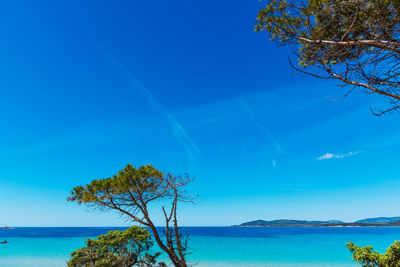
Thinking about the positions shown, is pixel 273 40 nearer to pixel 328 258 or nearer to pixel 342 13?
pixel 342 13

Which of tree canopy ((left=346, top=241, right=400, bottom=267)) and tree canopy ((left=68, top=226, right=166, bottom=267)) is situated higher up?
tree canopy ((left=68, top=226, right=166, bottom=267))

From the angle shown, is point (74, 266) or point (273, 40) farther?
point (74, 266)

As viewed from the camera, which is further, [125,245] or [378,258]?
[125,245]

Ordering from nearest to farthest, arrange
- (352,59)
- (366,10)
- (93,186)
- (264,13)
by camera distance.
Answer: (366,10), (352,59), (264,13), (93,186)

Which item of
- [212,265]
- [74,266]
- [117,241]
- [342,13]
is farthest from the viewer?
[212,265]

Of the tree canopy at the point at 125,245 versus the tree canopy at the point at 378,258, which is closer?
the tree canopy at the point at 378,258

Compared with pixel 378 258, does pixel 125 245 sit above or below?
above

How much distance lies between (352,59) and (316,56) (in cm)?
57

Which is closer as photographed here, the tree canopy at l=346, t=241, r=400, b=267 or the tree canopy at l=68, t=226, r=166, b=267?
the tree canopy at l=346, t=241, r=400, b=267

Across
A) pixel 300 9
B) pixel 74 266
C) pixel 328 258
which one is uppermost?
pixel 300 9

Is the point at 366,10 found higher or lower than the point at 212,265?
higher

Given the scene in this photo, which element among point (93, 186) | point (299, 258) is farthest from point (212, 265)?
point (93, 186)

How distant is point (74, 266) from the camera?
800 cm

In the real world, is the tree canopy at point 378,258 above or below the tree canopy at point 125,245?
below
